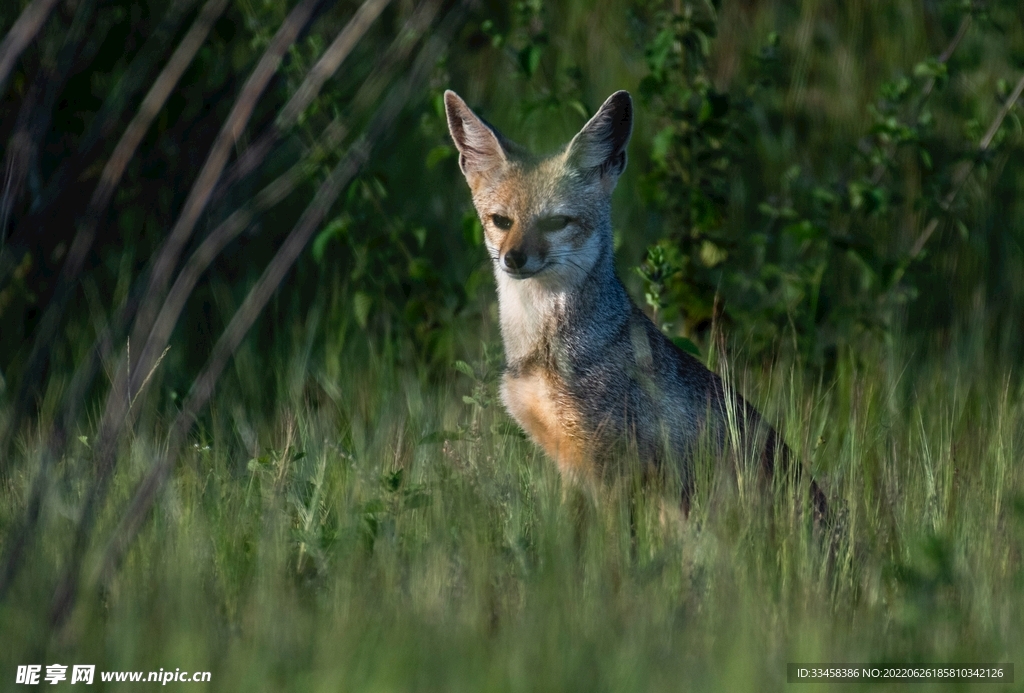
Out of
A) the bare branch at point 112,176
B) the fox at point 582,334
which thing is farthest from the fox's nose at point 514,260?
the bare branch at point 112,176

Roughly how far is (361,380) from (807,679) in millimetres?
3073

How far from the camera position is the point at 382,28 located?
658cm

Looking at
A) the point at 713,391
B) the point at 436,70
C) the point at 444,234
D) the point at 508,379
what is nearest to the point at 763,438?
the point at 713,391

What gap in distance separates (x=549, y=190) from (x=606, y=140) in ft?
0.99

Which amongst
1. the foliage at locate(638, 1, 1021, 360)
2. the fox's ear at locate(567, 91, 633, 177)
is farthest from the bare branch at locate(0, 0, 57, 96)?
the foliage at locate(638, 1, 1021, 360)

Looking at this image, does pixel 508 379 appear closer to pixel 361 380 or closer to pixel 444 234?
pixel 361 380

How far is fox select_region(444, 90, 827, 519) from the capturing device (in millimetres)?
4043

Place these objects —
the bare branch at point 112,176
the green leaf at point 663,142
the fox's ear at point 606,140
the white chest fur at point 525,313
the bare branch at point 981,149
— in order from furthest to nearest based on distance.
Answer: the bare branch at point 981,149 < the green leaf at point 663,142 < the fox's ear at point 606,140 < the white chest fur at point 525,313 < the bare branch at point 112,176

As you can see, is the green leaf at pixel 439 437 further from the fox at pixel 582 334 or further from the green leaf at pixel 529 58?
the green leaf at pixel 529 58

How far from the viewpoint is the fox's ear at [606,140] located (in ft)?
14.4

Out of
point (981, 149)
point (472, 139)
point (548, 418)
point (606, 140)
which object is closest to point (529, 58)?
point (472, 139)

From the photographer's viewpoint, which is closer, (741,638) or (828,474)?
(741,638)

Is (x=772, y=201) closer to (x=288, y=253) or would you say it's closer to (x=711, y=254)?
(x=711, y=254)

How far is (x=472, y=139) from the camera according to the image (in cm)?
460
